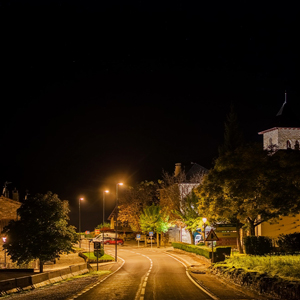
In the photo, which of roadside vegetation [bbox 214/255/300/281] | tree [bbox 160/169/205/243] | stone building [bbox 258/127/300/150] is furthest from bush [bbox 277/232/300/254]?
stone building [bbox 258/127/300/150]

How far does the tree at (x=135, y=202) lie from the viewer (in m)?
75.8

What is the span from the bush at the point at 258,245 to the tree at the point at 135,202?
3972 centimetres

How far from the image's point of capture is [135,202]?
250 ft

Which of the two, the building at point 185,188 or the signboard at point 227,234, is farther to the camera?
the building at point 185,188

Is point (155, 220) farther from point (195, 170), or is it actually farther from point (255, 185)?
point (255, 185)

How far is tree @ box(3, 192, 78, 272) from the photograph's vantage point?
3089cm

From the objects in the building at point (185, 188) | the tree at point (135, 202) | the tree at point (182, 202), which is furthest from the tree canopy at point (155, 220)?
the tree at point (135, 202)

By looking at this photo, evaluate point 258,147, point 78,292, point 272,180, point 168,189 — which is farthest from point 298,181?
point 168,189

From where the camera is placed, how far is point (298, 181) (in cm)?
3691

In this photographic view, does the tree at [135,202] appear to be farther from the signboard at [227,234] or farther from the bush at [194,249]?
the signboard at [227,234]

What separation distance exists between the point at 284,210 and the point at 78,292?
23.9 metres

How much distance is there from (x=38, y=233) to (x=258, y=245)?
17.9 metres

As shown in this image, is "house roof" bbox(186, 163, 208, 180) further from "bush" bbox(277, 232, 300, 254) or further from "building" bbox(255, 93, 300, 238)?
"bush" bbox(277, 232, 300, 254)

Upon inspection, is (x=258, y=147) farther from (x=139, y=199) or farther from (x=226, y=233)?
(x=139, y=199)
